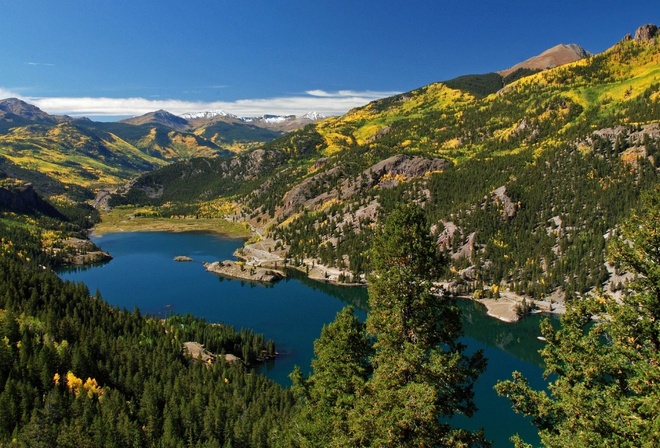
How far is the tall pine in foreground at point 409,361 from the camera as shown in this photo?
850 inches

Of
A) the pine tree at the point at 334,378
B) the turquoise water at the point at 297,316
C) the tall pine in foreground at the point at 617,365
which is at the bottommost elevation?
the turquoise water at the point at 297,316

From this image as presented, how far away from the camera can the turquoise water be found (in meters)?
88.7

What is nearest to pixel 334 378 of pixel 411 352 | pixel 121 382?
pixel 411 352

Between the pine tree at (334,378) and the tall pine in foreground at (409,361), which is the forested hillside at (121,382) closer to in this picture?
the pine tree at (334,378)

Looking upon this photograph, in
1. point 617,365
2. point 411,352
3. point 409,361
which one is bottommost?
point 409,361

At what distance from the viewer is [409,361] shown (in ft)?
73.4

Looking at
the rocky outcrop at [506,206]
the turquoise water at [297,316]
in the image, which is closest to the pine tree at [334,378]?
the turquoise water at [297,316]

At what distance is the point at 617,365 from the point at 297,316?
13020 centimetres

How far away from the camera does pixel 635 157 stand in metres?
178

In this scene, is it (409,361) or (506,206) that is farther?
(506,206)

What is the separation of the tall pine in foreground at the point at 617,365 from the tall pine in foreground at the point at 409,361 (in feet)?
11.5

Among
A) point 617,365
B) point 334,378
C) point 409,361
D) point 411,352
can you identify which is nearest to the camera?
point 617,365

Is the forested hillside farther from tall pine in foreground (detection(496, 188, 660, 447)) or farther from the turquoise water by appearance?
tall pine in foreground (detection(496, 188, 660, 447))

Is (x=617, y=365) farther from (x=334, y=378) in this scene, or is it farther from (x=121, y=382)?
(x=121, y=382)
